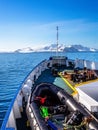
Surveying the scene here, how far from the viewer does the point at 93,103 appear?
9180mm

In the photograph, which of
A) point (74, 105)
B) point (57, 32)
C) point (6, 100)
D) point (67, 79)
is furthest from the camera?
point (57, 32)

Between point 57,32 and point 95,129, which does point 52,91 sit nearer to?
point 95,129

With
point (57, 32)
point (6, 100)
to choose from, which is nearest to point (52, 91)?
point (6, 100)

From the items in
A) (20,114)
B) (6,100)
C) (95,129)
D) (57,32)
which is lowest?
(6,100)

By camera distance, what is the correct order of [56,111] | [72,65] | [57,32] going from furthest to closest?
[57,32]
[72,65]
[56,111]

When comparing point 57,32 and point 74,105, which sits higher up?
point 57,32

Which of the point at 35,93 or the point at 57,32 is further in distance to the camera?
the point at 57,32

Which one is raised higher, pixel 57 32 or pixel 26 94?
pixel 57 32

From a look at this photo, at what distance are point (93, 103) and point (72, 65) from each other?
19.7m

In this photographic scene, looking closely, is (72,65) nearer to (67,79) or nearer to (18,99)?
(67,79)

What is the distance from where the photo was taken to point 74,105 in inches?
359

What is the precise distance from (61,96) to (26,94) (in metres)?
3.02

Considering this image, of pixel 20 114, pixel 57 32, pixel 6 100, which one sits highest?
pixel 57 32

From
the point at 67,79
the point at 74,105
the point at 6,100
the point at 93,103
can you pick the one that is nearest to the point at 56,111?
the point at 74,105
